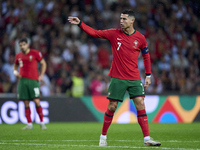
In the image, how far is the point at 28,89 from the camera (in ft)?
35.2

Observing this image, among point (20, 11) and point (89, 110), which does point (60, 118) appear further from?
point (20, 11)

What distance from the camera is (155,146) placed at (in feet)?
21.1

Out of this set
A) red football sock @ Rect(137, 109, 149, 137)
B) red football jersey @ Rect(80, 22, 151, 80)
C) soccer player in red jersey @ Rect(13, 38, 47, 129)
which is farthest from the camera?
soccer player in red jersey @ Rect(13, 38, 47, 129)

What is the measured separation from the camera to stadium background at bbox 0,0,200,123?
13758 millimetres

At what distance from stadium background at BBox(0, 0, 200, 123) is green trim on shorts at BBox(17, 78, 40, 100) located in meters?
2.66

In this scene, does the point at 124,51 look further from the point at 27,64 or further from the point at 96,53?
the point at 96,53

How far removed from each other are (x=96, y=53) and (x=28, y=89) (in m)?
6.31

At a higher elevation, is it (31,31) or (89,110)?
(31,31)

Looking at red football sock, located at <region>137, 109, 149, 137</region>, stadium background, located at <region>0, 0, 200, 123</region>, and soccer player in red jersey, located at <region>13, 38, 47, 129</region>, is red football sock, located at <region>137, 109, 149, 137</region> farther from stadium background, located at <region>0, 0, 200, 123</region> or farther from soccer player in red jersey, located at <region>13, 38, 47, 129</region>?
stadium background, located at <region>0, 0, 200, 123</region>

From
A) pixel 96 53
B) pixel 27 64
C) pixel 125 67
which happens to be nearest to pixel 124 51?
pixel 125 67

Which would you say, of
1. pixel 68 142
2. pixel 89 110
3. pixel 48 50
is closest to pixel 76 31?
pixel 48 50

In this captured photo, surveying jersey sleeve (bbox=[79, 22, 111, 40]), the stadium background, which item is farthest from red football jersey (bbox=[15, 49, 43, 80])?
jersey sleeve (bbox=[79, 22, 111, 40])

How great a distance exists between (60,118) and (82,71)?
263 centimetres

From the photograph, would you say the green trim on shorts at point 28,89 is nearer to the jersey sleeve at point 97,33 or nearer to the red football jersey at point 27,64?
the red football jersey at point 27,64
